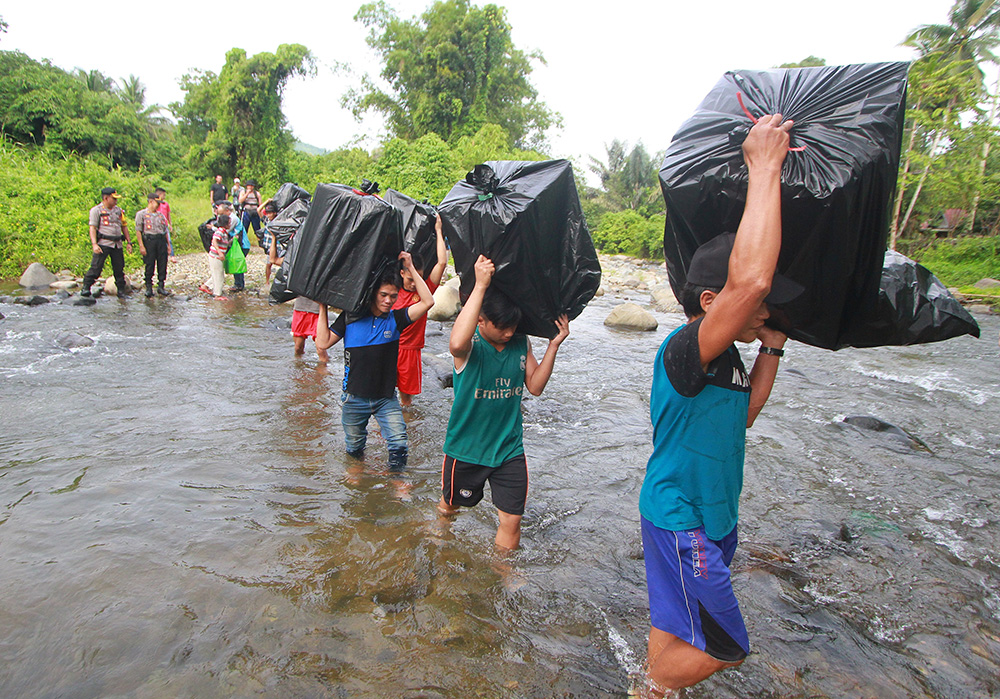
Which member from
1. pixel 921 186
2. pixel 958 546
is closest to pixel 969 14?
pixel 921 186

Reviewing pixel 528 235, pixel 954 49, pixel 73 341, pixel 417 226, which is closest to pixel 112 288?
pixel 73 341

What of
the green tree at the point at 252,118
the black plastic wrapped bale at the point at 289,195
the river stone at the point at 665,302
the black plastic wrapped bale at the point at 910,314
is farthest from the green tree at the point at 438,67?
the black plastic wrapped bale at the point at 910,314

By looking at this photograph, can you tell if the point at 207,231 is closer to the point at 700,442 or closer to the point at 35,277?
the point at 35,277

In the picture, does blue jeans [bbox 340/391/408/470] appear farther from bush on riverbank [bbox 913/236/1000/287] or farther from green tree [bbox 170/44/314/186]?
green tree [bbox 170/44/314/186]

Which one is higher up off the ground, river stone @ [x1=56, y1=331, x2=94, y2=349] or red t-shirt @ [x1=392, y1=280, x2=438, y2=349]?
red t-shirt @ [x1=392, y1=280, x2=438, y2=349]

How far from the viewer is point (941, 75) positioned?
18.4m

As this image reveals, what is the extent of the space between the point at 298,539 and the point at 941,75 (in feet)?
75.6

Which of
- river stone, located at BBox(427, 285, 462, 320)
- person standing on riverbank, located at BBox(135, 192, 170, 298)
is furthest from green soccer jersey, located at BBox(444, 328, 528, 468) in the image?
person standing on riverbank, located at BBox(135, 192, 170, 298)

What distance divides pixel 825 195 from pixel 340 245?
8.19 feet

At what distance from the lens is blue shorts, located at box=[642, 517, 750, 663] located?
183cm

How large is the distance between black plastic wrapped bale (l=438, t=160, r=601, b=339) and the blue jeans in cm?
128

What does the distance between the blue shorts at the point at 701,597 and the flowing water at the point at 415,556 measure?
64 cm

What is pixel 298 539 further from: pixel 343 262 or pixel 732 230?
pixel 732 230

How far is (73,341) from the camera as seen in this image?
7.27 metres
